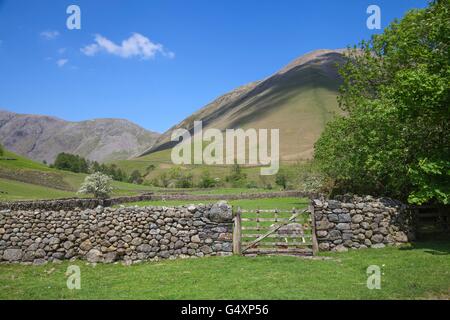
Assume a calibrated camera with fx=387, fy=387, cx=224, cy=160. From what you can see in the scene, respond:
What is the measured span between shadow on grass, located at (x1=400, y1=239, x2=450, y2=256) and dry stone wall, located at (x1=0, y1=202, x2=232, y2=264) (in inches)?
302

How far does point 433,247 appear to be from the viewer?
51.1 feet

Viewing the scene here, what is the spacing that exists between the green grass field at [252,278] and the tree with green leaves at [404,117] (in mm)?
3230

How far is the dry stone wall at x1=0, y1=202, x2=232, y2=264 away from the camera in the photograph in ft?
52.1

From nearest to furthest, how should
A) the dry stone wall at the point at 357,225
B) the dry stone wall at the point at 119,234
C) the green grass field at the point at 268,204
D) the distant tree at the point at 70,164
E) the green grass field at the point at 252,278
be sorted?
the green grass field at the point at 252,278 → the dry stone wall at the point at 119,234 → the dry stone wall at the point at 357,225 → the green grass field at the point at 268,204 → the distant tree at the point at 70,164

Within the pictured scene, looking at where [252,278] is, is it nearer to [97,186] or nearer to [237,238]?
[237,238]

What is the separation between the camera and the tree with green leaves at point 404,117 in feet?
49.4

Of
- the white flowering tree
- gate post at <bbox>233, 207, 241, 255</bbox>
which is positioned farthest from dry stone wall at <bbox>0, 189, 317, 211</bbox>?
gate post at <bbox>233, 207, 241, 255</bbox>

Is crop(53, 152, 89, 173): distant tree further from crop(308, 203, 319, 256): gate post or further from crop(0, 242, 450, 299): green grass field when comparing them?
crop(308, 203, 319, 256): gate post

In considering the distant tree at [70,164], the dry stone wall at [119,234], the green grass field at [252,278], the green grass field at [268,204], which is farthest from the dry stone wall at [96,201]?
the distant tree at [70,164]

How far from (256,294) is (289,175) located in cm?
9295

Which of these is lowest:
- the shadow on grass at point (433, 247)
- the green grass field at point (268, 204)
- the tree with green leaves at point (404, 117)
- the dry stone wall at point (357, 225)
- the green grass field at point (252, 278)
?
the green grass field at point (268, 204)

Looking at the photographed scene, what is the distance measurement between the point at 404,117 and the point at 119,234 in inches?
508

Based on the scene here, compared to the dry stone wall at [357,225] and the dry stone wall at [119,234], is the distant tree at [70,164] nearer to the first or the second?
the dry stone wall at [119,234]

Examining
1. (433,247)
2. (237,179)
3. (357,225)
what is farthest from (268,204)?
(237,179)
